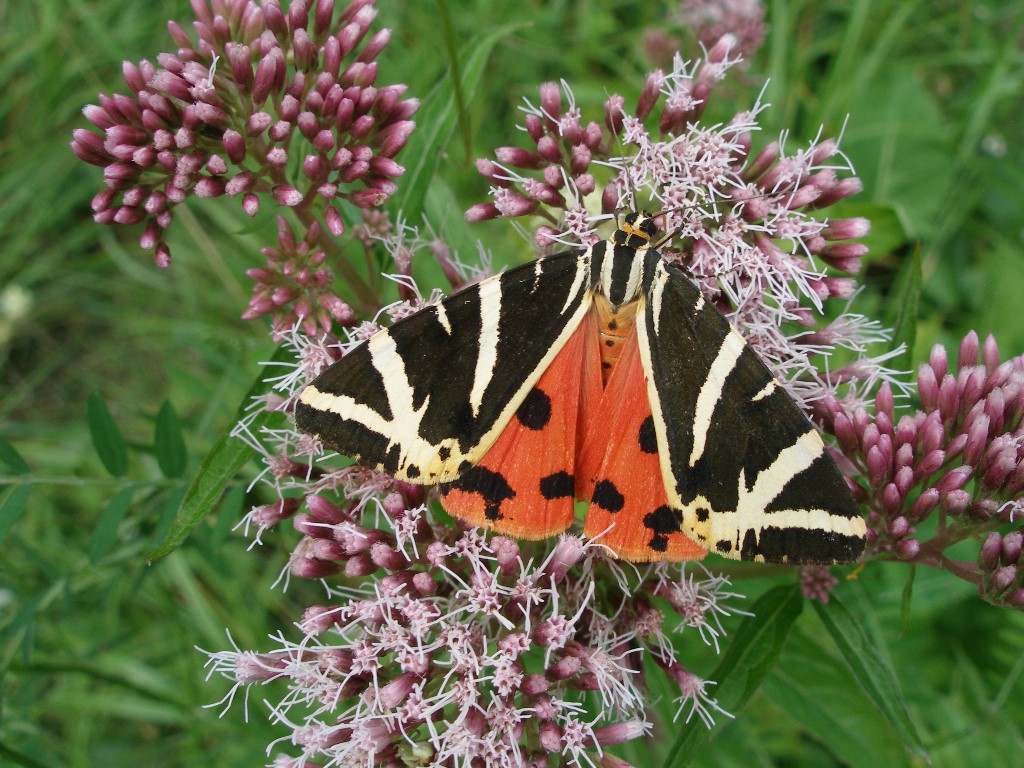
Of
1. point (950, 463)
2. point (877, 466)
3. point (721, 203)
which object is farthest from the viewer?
point (721, 203)

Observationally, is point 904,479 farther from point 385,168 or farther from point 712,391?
point 385,168

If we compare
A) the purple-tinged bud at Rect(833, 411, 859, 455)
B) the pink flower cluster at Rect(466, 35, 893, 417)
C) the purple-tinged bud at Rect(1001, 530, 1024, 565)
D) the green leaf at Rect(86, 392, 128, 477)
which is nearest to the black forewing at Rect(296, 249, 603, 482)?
the pink flower cluster at Rect(466, 35, 893, 417)

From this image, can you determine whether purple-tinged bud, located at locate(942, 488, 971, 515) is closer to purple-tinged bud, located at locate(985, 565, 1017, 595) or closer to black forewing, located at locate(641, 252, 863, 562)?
purple-tinged bud, located at locate(985, 565, 1017, 595)

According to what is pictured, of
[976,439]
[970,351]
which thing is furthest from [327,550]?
[970,351]

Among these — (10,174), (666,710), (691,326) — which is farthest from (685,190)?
(10,174)

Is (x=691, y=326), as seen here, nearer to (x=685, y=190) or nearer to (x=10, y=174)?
(x=685, y=190)

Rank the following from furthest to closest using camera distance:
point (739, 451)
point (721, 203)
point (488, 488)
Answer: point (721, 203), point (488, 488), point (739, 451)
